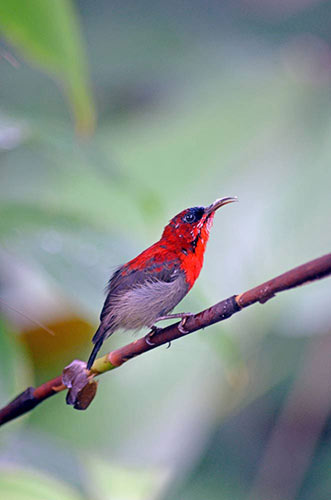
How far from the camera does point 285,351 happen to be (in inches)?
46.9

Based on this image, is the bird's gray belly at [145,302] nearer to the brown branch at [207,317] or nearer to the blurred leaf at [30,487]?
the brown branch at [207,317]

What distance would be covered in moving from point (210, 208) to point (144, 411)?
1.89ft

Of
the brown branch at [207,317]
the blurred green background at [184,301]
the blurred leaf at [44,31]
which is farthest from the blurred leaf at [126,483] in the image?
the blurred leaf at [44,31]

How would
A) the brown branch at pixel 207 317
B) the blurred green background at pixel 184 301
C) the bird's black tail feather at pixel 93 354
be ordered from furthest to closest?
the blurred green background at pixel 184 301 < the bird's black tail feather at pixel 93 354 < the brown branch at pixel 207 317

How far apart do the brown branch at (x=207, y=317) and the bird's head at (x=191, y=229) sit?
95 millimetres

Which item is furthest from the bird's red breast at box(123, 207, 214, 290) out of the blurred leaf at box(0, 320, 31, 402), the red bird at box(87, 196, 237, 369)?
the blurred leaf at box(0, 320, 31, 402)

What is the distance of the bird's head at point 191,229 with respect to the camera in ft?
1.51

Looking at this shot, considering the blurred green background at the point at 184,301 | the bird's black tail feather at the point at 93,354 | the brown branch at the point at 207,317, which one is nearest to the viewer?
the brown branch at the point at 207,317

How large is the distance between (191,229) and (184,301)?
0.31ft

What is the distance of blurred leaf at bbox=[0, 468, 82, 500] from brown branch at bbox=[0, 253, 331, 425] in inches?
13.4

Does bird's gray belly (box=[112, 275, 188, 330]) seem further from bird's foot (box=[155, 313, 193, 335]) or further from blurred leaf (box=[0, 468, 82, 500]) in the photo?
blurred leaf (box=[0, 468, 82, 500])

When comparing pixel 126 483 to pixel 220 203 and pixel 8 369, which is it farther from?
pixel 220 203

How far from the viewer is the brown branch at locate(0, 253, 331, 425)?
0.30 metres

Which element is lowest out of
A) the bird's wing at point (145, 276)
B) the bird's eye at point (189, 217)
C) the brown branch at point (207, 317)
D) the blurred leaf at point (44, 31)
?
the brown branch at point (207, 317)
